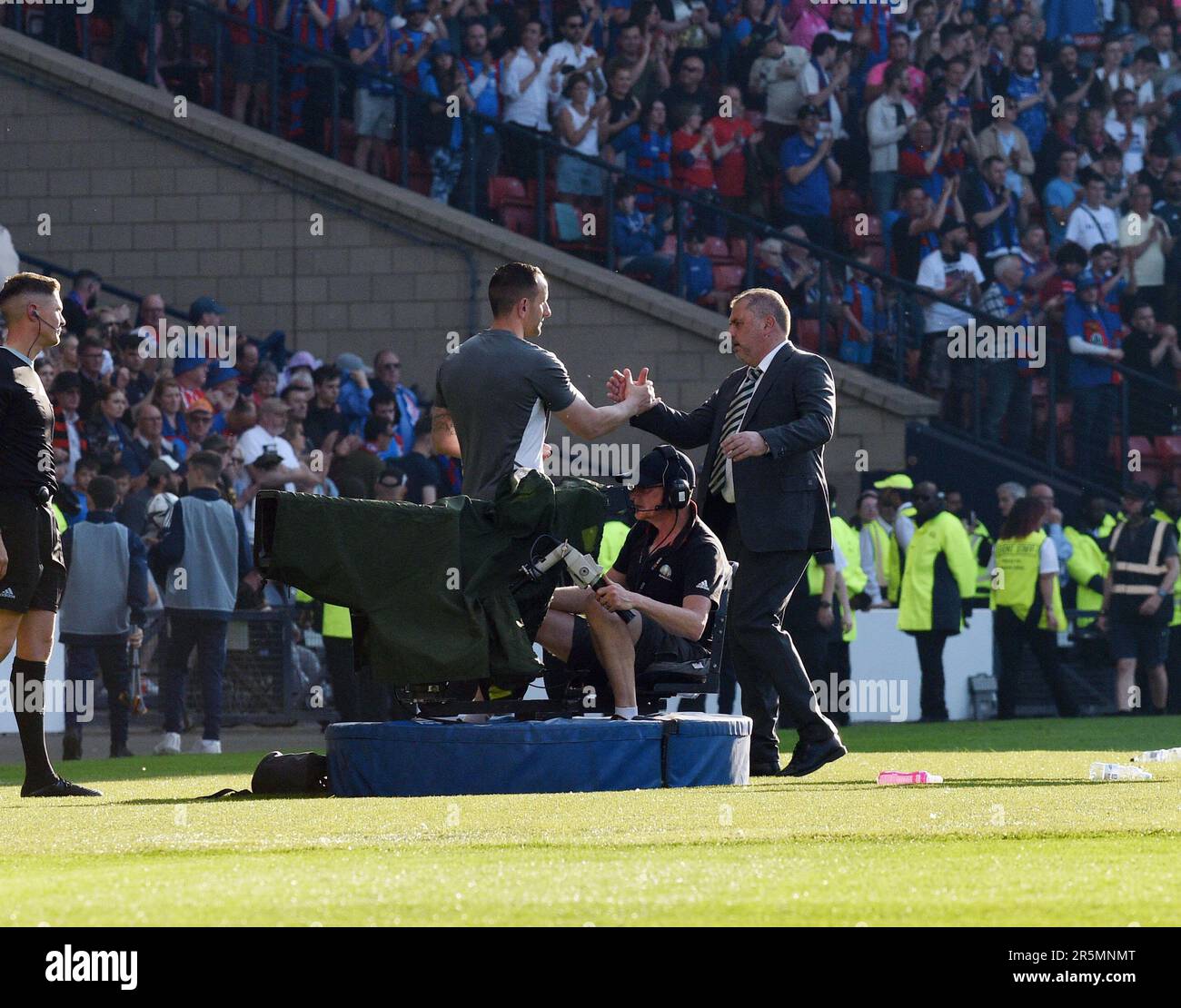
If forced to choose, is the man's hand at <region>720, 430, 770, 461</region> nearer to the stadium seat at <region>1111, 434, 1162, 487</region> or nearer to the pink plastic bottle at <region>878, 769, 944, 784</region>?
the pink plastic bottle at <region>878, 769, 944, 784</region>

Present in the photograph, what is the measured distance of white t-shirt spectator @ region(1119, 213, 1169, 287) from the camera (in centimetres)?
2241

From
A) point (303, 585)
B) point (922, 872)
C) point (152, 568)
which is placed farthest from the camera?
point (152, 568)

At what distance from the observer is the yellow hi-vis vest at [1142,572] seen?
61.3 ft

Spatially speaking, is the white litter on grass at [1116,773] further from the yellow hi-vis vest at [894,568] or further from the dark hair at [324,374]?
the dark hair at [324,374]

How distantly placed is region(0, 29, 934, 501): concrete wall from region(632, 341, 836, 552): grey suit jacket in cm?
1058

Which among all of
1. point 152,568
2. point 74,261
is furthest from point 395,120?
point 152,568

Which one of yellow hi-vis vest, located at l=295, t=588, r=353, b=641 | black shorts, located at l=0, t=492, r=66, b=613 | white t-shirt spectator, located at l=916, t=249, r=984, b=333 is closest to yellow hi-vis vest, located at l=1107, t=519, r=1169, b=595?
white t-shirt spectator, located at l=916, t=249, r=984, b=333

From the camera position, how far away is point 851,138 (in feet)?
71.7

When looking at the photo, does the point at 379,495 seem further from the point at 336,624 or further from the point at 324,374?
the point at 324,374

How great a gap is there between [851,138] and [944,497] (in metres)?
4.42

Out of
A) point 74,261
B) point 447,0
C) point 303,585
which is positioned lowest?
point 303,585

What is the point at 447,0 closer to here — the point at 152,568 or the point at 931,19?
the point at 931,19

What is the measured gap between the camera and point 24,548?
8.77 m

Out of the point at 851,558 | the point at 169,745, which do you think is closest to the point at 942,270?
the point at 851,558
